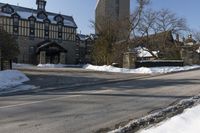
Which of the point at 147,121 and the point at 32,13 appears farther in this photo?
the point at 32,13

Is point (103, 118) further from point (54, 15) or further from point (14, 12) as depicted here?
point (54, 15)

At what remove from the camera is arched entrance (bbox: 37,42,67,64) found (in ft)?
232

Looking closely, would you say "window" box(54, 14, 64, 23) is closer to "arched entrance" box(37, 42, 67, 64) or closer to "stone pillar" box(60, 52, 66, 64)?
"arched entrance" box(37, 42, 67, 64)

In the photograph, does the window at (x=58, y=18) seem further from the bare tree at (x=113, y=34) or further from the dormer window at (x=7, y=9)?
the bare tree at (x=113, y=34)

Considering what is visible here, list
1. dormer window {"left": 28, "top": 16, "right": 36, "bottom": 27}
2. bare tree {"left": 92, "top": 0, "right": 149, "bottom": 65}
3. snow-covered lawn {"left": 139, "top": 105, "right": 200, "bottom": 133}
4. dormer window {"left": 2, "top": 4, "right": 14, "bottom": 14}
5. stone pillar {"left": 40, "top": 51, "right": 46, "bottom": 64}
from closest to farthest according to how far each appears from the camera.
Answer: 1. snow-covered lawn {"left": 139, "top": 105, "right": 200, "bottom": 133}
2. bare tree {"left": 92, "top": 0, "right": 149, "bottom": 65}
3. stone pillar {"left": 40, "top": 51, "right": 46, "bottom": 64}
4. dormer window {"left": 2, "top": 4, "right": 14, "bottom": 14}
5. dormer window {"left": 28, "top": 16, "right": 36, "bottom": 27}

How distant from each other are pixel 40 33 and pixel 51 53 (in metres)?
5.41

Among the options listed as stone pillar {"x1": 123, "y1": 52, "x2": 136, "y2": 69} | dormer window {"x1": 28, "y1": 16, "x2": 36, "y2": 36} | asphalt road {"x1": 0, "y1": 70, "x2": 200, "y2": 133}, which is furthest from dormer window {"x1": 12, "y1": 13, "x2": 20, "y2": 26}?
asphalt road {"x1": 0, "y1": 70, "x2": 200, "y2": 133}

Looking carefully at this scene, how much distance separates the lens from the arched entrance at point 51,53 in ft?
232

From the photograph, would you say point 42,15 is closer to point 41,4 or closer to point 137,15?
point 41,4

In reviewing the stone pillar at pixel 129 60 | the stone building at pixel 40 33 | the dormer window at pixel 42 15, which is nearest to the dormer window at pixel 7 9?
Answer: the stone building at pixel 40 33

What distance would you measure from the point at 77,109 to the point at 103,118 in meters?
1.60

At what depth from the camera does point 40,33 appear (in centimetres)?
7581

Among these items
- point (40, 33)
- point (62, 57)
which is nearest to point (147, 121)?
point (62, 57)

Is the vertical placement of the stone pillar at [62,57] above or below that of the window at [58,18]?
below
